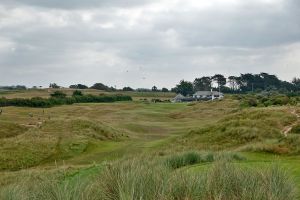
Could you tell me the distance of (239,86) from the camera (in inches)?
6781

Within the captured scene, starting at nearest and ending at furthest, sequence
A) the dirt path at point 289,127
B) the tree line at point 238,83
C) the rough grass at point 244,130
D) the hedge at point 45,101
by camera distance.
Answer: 1. the rough grass at point 244,130
2. the dirt path at point 289,127
3. the hedge at point 45,101
4. the tree line at point 238,83

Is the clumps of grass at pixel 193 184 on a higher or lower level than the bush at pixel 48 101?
higher

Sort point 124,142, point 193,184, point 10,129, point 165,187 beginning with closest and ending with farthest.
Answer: point 165,187
point 193,184
point 124,142
point 10,129

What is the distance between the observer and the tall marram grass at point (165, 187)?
6562 mm

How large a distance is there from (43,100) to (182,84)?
80.5 meters

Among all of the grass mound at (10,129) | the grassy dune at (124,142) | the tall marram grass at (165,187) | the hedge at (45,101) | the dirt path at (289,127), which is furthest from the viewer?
the hedge at (45,101)

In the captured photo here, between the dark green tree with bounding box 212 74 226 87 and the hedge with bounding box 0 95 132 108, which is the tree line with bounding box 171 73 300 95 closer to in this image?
the dark green tree with bounding box 212 74 226 87

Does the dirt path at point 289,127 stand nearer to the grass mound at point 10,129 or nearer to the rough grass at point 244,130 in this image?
the rough grass at point 244,130

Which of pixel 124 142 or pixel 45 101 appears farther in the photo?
pixel 45 101

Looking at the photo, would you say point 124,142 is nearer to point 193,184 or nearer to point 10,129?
point 10,129

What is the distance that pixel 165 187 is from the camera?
671cm

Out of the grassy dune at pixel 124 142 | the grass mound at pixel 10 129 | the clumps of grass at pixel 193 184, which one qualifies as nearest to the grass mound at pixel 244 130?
the grassy dune at pixel 124 142

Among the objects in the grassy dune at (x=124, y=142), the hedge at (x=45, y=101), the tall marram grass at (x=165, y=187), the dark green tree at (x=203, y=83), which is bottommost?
the grassy dune at (x=124, y=142)

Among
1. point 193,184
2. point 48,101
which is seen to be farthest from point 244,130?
point 48,101
